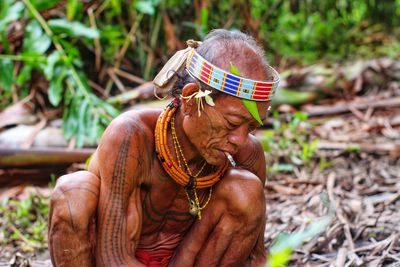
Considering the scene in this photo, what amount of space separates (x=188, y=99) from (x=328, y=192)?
2.13m

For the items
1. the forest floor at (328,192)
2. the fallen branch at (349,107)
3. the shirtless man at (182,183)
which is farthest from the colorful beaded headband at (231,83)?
the fallen branch at (349,107)

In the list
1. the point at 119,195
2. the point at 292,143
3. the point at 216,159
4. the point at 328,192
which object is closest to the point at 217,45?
the point at 216,159

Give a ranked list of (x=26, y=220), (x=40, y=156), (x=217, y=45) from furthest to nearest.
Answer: (x=40, y=156), (x=26, y=220), (x=217, y=45)

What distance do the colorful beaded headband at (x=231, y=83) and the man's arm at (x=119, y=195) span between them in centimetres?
42

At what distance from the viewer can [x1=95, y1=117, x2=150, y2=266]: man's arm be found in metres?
2.58

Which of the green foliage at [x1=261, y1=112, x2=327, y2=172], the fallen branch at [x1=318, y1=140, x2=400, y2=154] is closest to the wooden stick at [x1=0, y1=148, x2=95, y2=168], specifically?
the green foliage at [x1=261, y1=112, x2=327, y2=172]

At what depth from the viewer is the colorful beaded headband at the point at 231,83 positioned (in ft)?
8.28

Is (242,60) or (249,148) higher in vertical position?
(242,60)

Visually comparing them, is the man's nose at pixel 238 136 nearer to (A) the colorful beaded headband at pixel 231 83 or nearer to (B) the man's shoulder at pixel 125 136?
(A) the colorful beaded headband at pixel 231 83

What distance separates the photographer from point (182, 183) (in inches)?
111

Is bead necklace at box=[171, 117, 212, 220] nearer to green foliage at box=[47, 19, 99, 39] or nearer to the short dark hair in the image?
the short dark hair

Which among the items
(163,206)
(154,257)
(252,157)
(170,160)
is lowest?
(154,257)

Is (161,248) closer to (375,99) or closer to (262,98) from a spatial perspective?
(262,98)

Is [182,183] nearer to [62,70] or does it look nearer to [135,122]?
[135,122]
